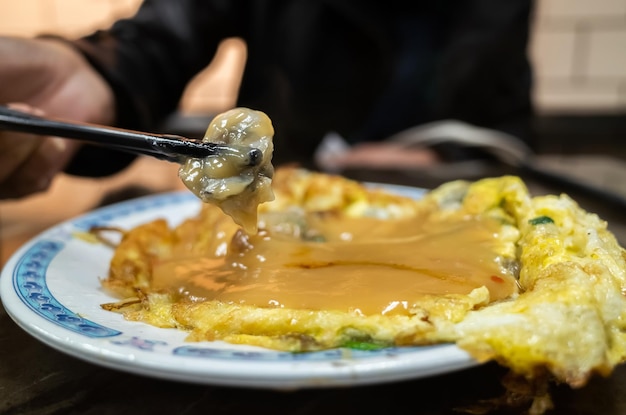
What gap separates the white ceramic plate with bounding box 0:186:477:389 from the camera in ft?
1.78

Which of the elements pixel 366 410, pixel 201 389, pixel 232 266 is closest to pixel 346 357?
pixel 366 410

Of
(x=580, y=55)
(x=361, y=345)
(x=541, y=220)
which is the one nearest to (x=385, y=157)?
(x=541, y=220)

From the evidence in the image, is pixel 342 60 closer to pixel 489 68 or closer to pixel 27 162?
pixel 489 68

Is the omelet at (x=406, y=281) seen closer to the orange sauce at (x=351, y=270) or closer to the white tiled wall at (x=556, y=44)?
the orange sauce at (x=351, y=270)

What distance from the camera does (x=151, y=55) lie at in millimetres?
2232

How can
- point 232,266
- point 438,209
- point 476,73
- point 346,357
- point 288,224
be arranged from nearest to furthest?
point 346,357 → point 232,266 → point 288,224 → point 438,209 → point 476,73

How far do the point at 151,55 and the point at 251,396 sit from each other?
6.24 ft

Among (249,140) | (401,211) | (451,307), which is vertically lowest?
(401,211)

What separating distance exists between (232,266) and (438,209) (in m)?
0.53

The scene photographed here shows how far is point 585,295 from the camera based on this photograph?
25.5 inches

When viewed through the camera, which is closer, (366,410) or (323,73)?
(366,410)

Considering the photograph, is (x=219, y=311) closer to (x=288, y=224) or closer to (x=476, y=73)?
(x=288, y=224)

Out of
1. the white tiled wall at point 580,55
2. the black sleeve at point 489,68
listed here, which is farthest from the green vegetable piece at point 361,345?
the white tiled wall at point 580,55

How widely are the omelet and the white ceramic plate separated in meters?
0.04
